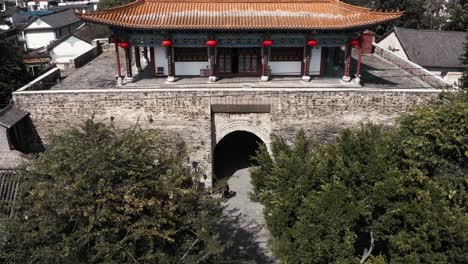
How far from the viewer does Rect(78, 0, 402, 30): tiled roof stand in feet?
54.9

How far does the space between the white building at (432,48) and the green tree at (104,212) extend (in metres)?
24.9

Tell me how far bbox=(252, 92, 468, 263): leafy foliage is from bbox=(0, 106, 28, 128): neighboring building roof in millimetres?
10756

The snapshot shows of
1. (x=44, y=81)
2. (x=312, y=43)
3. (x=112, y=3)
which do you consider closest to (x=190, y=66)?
(x=312, y=43)

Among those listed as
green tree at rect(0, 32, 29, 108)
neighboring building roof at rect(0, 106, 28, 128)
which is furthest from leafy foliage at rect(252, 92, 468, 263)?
green tree at rect(0, 32, 29, 108)

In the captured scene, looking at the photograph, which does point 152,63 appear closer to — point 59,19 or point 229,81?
point 229,81

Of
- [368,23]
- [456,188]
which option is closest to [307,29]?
[368,23]

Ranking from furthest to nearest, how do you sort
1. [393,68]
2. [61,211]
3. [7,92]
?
[393,68], [7,92], [61,211]

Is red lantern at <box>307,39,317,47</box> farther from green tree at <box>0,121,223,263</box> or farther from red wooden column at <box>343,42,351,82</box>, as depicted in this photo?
green tree at <box>0,121,223,263</box>

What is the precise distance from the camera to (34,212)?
8359 millimetres

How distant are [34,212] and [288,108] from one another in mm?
10753

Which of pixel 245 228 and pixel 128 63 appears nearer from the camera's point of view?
pixel 245 228

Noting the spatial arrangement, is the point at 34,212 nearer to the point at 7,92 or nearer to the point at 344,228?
the point at 344,228

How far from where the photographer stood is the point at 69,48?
1388 inches

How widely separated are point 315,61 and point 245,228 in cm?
949
